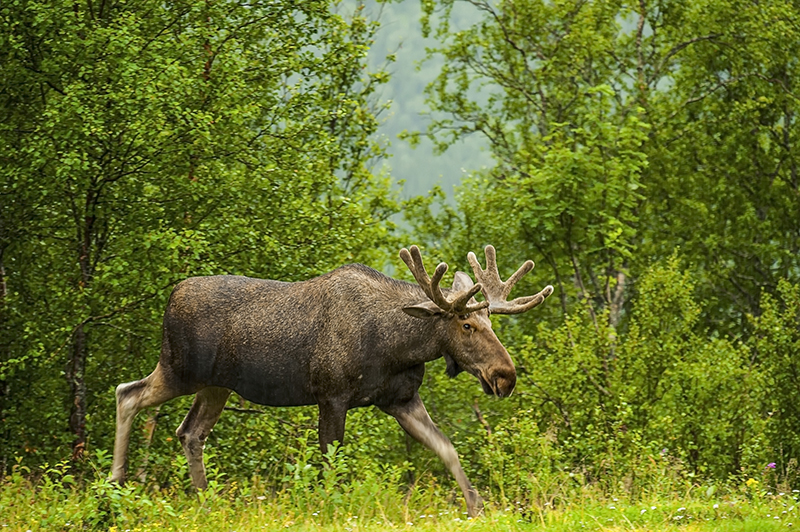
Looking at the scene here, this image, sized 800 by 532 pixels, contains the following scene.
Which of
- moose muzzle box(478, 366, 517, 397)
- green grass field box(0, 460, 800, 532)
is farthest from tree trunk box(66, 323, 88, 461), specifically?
moose muzzle box(478, 366, 517, 397)

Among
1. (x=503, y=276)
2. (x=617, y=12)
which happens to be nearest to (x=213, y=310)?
(x=503, y=276)

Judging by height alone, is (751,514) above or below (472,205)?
below

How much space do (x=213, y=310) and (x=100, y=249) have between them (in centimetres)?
405

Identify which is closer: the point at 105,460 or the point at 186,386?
the point at 105,460

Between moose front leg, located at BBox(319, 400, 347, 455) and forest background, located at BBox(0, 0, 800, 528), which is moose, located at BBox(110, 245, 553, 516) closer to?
moose front leg, located at BBox(319, 400, 347, 455)

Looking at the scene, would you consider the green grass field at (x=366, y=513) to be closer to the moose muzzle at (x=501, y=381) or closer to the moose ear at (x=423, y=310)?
the moose muzzle at (x=501, y=381)

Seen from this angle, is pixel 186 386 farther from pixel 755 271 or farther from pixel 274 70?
pixel 755 271

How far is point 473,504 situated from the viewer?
28.3ft

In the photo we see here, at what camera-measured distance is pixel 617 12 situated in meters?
30.4

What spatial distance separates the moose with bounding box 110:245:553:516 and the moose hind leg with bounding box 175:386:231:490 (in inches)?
0.4

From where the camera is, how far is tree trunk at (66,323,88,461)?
12.7 metres

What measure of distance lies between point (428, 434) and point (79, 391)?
207 inches

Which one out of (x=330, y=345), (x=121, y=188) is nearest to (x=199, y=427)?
(x=330, y=345)

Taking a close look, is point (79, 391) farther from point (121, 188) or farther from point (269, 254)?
point (269, 254)
